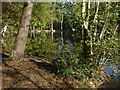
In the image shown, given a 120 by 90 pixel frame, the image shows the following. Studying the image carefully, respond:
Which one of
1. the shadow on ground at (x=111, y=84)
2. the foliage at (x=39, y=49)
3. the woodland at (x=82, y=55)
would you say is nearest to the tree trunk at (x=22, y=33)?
the woodland at (x=82, y=55)

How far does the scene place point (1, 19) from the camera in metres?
9.27

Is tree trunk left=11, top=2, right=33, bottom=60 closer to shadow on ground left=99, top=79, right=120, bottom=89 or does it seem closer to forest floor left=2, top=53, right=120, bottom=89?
forest floor left=2, top=53, right=120, bottom=89

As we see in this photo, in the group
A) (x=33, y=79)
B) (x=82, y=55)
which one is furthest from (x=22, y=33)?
(x=82, y=55)

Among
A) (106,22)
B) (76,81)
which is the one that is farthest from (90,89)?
(106,22)

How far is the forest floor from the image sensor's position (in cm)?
431

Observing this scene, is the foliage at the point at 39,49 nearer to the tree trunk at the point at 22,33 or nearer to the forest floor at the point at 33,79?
the tree trunk at the point at 22,33

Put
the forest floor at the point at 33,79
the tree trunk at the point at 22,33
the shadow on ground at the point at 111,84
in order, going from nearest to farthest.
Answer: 1. the forest floor at the point at 33,79
2. the shadow on ground at the point at 111,84
3. the tree trunk at the point at 22,33

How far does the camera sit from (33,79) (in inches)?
183

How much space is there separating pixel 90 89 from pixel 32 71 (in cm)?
251

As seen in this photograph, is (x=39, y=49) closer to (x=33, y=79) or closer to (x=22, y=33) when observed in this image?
(x=22, y=33)

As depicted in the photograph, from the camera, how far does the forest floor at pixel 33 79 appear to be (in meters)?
4.31

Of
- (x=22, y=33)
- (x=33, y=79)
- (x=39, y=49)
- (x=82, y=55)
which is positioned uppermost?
(x=22, y=33)

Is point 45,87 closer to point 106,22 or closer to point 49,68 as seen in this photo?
point 49,68

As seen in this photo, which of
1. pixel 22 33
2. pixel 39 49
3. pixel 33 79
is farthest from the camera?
pixel 39 49
